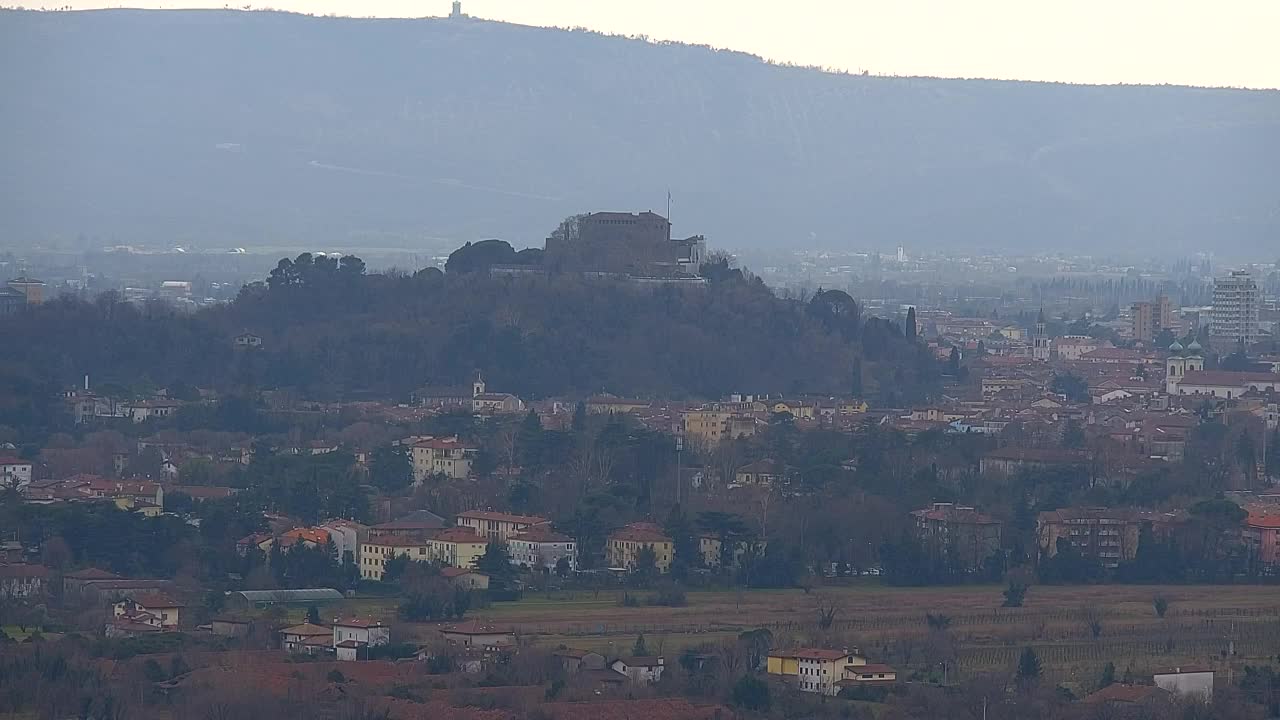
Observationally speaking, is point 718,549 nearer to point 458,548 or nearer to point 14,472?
point 458,548

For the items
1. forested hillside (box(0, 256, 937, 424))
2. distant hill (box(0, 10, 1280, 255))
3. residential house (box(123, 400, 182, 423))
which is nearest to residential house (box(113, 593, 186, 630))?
residential house (box(123, 400, 182, 423))

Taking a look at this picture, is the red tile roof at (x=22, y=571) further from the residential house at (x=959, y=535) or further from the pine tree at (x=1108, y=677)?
the pine tree at (x=1108, y=677)

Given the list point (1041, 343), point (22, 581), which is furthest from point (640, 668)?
point (1041, 343)

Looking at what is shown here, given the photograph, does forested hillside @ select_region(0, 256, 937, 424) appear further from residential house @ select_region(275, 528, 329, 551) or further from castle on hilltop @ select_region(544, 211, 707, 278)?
residential house @ select_region(275, 528, 329, 551)

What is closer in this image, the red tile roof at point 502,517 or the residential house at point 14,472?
the red tile roof at point 502,517

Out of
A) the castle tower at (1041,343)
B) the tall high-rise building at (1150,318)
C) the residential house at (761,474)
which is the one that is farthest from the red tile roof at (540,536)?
the tall high-rise building at (1150,318)

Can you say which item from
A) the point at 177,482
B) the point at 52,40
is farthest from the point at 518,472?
the point at 52,40

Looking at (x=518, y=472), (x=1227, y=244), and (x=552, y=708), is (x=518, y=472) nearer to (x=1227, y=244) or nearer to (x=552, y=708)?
(x=552, y=708)
